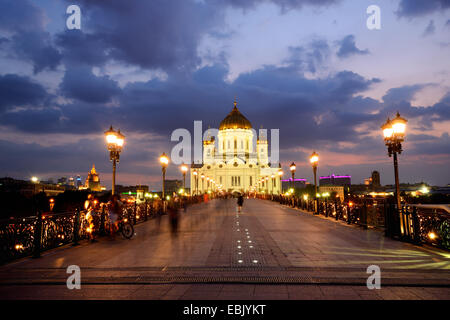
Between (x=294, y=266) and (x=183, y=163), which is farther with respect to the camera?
(x=183, y=163)

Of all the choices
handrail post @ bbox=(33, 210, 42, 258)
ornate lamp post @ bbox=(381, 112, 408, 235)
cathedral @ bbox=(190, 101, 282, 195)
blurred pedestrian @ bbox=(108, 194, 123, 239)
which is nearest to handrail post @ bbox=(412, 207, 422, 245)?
ornate lamp post @ bbox=(381, 112, 408, 235)

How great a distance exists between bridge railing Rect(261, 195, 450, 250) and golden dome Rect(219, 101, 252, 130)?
93223 mm

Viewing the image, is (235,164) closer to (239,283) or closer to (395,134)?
(395,134)

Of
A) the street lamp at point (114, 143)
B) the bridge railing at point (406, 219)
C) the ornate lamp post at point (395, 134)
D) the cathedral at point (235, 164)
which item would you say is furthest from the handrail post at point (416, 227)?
the cathedral at point (235, 164)

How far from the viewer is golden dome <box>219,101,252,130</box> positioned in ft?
359

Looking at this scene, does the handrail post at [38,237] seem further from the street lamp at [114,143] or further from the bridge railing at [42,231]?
the street lamp at [114,143]

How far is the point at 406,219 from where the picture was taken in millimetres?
10523

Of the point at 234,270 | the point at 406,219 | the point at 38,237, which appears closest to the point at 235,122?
the point at 406,219

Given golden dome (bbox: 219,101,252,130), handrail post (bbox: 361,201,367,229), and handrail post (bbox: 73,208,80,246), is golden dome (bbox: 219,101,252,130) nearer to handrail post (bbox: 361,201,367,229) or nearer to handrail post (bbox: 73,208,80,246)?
handrail post (bbox: 361,201,367,229)

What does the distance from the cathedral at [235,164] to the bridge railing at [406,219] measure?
94.1m
